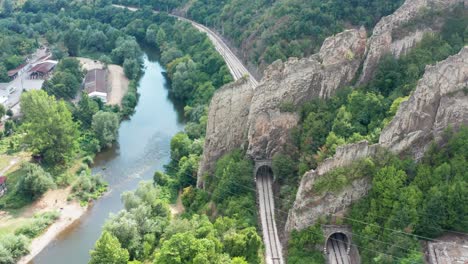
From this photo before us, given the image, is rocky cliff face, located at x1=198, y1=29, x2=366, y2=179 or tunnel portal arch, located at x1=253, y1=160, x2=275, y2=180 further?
tunnel portal arch, located at x1=253, y1=160, x2=275, y2=180

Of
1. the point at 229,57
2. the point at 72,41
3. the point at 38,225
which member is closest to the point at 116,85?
the point at 229,57

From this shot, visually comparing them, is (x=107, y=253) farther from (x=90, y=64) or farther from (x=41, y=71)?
(x=90, y=64)

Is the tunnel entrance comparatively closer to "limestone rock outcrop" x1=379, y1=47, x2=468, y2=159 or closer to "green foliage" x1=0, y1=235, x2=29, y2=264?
"limestone rock outcrop" x1=379, y1=47, x2=468, y2=159

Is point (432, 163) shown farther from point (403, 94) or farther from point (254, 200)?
point (254, 200)

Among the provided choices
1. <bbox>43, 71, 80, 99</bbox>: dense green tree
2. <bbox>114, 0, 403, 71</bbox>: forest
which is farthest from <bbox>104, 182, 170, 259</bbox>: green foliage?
<bbox>43, 71, 80, 99</bbox>: dense green tree

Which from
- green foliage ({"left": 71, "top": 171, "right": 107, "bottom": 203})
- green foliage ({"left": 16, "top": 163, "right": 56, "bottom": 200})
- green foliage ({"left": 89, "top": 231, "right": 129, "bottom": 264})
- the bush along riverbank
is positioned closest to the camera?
the bush along riverbank

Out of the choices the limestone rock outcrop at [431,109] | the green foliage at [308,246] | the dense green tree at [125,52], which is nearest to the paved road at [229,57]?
the dense green tree at [125,52]
